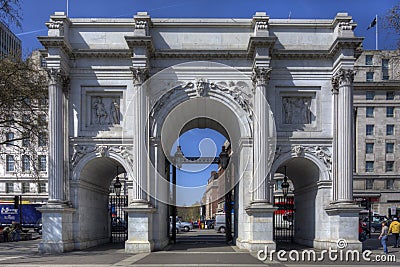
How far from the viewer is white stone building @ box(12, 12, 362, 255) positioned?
27703 mm

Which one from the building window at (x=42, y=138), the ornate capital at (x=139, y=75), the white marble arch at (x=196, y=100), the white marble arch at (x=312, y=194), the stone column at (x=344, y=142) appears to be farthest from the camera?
the building window at (x=42, y=138)

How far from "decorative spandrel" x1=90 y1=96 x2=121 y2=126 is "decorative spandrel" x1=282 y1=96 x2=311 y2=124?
932 centimetres

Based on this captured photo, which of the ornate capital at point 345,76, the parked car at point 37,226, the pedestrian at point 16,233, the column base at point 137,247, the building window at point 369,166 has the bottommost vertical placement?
the parked car at point 37,226

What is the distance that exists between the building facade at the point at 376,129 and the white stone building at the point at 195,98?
45283mm

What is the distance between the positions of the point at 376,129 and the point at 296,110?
47919 millimetres

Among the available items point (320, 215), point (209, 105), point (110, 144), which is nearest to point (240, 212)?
point (320, 215)

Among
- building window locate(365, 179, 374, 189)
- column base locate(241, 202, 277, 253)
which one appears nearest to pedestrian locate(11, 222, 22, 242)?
column base locate(241, 202, 277, 253)

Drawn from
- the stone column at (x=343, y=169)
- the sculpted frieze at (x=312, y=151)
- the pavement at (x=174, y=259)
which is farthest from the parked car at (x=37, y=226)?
the stone column at (x=343, y=169)

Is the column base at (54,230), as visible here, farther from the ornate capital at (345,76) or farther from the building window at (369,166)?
the building window at (369,166)

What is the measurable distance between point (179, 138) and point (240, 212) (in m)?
8.09

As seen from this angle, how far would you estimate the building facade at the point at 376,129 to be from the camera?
235ft

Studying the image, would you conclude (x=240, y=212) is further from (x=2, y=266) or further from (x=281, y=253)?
(x=2, y=266)

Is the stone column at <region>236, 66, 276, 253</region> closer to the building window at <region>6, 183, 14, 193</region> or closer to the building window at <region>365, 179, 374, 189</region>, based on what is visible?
the building window at <region>365, 179, 374, 189</region>

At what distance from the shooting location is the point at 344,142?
1083 inches
